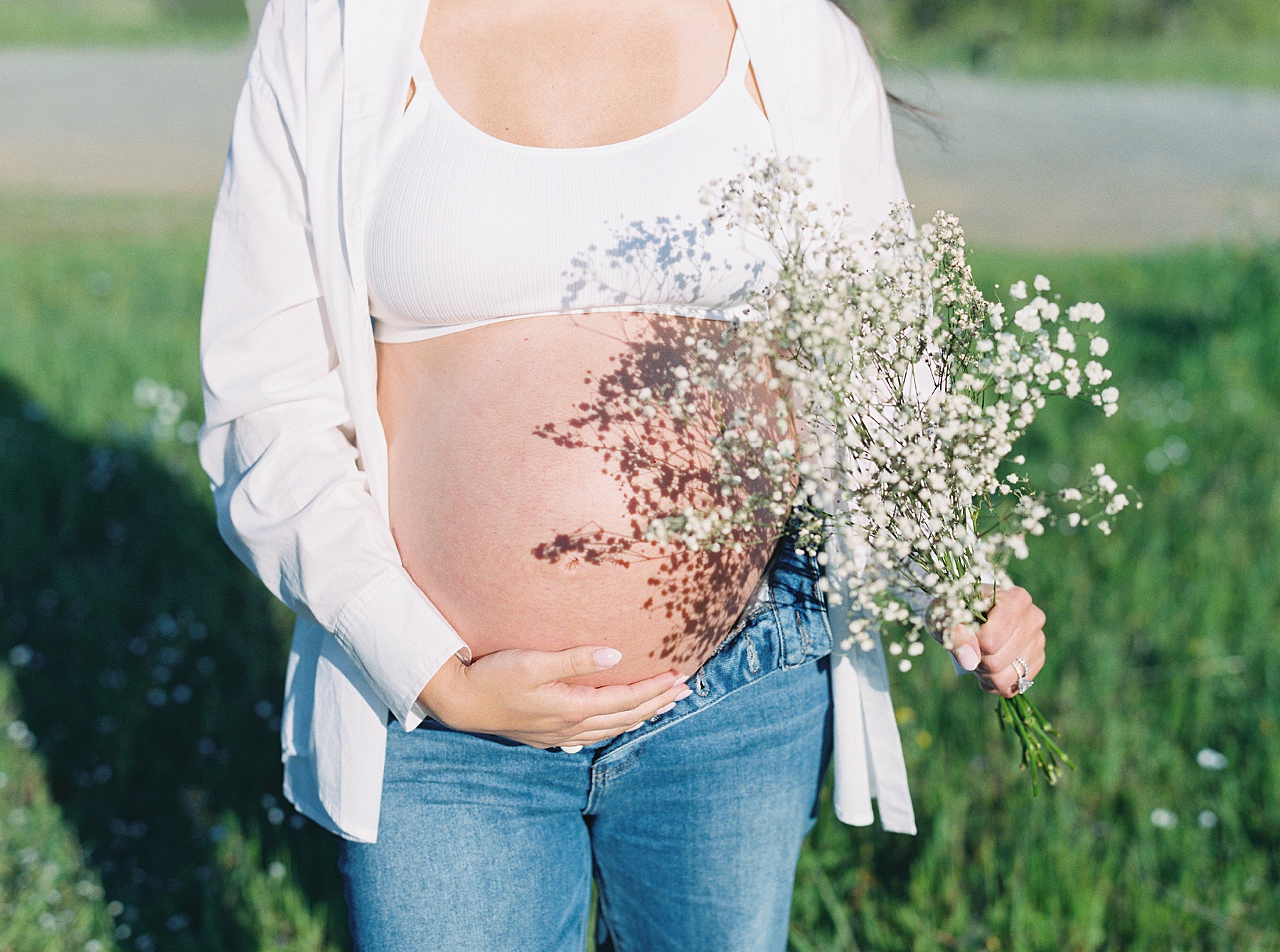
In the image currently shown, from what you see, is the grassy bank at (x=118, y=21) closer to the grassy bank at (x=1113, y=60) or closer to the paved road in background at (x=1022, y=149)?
the paved road in background at (x=1022, y=149)

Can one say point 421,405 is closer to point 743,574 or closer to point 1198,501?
point 743,574

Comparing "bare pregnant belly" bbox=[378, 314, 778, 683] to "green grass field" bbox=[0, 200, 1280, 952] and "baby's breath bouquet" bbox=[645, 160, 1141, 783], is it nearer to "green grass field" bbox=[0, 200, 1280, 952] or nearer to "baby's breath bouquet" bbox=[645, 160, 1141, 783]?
"baby's breath bouquet" bbox=[645, 160, 1141, 783]

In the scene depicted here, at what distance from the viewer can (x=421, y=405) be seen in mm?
1463

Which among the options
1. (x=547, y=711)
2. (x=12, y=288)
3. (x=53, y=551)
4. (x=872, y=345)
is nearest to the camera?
(x=872, y=345)

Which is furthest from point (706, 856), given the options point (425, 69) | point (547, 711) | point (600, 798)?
point (425, 69)

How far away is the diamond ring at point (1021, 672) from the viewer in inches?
51.1

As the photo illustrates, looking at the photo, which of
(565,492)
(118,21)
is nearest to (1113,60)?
(118,21)

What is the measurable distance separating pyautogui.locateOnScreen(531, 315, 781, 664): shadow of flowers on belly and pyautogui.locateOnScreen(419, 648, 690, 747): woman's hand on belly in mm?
116

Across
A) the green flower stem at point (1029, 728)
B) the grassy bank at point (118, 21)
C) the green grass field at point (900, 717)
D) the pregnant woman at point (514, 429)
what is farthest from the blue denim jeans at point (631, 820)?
the grassy bank at point (118, 21)

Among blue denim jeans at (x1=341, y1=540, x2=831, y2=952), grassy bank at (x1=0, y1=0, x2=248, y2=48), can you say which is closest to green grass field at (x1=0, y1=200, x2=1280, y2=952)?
blue denim jeans at (x1=341, y1=540, x2=831, y2=952)

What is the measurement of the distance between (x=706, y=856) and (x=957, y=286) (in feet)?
2.76

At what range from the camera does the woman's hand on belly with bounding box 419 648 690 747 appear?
1290 millimetres

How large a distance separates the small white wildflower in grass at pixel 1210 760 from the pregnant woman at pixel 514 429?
1688mm

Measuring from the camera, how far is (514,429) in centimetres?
139
